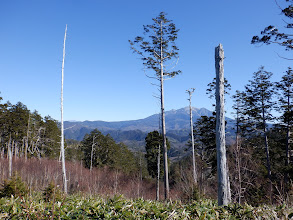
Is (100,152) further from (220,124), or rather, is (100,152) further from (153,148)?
(220,124)

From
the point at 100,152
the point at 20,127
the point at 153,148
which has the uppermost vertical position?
the point at 20,127

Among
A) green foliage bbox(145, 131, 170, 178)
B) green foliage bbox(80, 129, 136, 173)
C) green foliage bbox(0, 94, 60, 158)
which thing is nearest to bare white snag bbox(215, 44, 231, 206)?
green foliage bbox(145, 131, 170, 178)

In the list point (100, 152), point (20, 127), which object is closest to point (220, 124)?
point (100, 152)

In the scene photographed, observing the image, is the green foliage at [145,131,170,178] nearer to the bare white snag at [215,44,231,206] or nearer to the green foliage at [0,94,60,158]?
the green foliage at [0,94,60,158]

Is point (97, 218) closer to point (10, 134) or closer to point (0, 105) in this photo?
point (0, 105)

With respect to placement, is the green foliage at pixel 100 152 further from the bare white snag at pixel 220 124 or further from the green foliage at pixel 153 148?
the bare white snag at pixel 220 124

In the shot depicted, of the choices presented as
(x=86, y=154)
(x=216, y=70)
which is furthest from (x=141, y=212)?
(x=86, y=154)

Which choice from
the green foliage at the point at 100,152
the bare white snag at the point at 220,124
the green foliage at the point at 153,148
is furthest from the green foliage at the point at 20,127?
the bare white snag at the point at 220,124

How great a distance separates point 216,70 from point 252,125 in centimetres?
1420

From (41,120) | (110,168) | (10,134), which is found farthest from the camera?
(41,120)

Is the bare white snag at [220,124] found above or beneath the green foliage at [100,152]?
above

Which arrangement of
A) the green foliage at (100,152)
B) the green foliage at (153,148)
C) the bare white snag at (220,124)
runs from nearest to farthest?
the bare white snag at (220,124) < the green foliage at (153,148) < the green foliage at (100,152)

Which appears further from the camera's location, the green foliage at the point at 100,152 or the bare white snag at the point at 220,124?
the green foliage at the point at 100,152

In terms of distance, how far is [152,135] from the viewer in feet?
79.5
